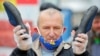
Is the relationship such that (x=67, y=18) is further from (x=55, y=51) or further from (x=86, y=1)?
(x=55, y=51)

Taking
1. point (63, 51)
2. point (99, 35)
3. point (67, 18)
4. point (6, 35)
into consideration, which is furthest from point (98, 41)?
point (63, 51)

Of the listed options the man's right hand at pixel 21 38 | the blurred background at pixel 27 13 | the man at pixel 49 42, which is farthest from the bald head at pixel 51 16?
the blurred background at pixel 27 13

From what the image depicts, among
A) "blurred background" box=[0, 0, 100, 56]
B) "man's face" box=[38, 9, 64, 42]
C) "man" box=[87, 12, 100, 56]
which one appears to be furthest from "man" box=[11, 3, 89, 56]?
"blurred background" box=[0, 0, 100, 56]

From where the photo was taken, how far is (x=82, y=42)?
130 centimetres

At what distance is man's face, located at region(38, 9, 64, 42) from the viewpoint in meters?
1.42

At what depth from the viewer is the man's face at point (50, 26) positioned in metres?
1.42

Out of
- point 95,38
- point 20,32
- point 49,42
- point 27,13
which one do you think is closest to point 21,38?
point 20,32

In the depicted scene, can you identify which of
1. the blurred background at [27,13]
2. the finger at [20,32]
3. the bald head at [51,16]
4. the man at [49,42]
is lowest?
the blurred background at [27,13]

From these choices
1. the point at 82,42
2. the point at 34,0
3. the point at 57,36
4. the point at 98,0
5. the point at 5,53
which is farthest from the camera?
the point at 98,0

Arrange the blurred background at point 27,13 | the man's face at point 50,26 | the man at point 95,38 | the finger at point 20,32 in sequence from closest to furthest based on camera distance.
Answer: the finger at point 20,32 < the man's face at point 50,26 < the man at point 95,38 < the blurred background at point 27,13

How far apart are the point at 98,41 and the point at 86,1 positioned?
1116mm

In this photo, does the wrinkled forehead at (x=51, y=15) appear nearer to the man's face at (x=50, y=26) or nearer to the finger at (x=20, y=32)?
the man's face at (x=50, y=26)

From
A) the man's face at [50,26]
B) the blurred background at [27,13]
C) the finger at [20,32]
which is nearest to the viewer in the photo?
the finger at [20,32]

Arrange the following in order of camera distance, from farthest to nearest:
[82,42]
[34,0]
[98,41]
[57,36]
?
[34,0] < [98,41] < [57,36] < [82,42]
